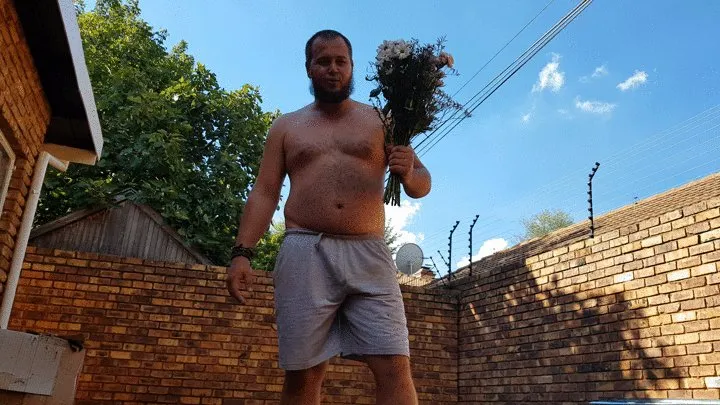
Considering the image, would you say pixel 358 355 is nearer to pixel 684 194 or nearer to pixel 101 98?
pixel 684 194

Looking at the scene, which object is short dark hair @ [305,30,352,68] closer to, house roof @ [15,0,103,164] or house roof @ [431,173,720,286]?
house roof @ [15,0,103,164]

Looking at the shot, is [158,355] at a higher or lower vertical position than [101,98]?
lower

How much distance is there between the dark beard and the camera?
6.74 ft

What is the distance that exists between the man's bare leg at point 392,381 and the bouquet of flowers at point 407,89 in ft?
2.04

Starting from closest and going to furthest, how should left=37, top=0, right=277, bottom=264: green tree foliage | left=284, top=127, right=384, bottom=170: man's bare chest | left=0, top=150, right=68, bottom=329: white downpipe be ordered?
left=284, top=127, right=384, bottom=170: man's bare chest < left=0, top=150, right=68, bottom=329: white downpipe < left=37, top=0, right=277, bottom=264: green tree foliage

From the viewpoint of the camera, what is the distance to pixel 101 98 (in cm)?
1002

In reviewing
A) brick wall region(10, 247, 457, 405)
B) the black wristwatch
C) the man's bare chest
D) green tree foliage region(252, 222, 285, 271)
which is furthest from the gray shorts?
green tree foliage region(252, 222, 285, 271)

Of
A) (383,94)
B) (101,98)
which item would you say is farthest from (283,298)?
(101,98)

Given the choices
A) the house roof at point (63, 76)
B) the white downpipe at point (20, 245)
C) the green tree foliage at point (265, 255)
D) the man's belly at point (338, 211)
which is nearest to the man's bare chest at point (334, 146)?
the man's belly at point (338, 211)

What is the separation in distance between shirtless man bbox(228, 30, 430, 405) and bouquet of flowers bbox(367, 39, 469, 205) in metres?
0.07

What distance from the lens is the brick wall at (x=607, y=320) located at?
3.84 m

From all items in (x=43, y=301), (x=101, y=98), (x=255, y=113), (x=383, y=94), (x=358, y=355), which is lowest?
(x=358, y=355)

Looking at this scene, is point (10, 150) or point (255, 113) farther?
point (255, 113)

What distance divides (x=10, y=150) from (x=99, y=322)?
2.35m
